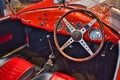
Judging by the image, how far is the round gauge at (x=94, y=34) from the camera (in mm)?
1925

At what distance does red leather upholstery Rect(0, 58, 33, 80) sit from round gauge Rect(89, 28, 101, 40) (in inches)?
26.8

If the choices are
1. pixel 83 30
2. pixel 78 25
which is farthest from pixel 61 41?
pixel 83 30

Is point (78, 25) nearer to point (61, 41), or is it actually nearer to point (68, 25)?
point (68, 25)

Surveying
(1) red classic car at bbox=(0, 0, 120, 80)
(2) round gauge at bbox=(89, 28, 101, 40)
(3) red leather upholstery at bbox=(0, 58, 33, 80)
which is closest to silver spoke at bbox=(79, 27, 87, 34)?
(1) red classic car at bbox=(0, 0, 120, 80)

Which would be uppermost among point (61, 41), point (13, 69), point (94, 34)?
point (94, 34)

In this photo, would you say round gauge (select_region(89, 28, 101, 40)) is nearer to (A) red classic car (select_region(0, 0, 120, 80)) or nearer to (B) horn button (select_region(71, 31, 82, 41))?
(A) red classic car (select_region(0, 0, 120, 80))

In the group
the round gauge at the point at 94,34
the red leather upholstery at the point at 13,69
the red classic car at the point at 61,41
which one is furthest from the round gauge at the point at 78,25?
the red leather upholstery at the point at 13,69

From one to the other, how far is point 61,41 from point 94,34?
48cm

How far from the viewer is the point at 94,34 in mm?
1966

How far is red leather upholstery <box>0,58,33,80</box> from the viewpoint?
6.85 ft

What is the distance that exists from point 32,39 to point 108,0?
0.99 metres

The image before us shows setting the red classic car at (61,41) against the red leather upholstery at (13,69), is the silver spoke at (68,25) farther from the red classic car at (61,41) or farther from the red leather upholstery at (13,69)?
the red leather upholstery at (13,69)

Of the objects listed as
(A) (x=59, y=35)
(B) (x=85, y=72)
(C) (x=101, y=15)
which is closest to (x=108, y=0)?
(C) (x=101, y=15)

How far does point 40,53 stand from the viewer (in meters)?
2.64
